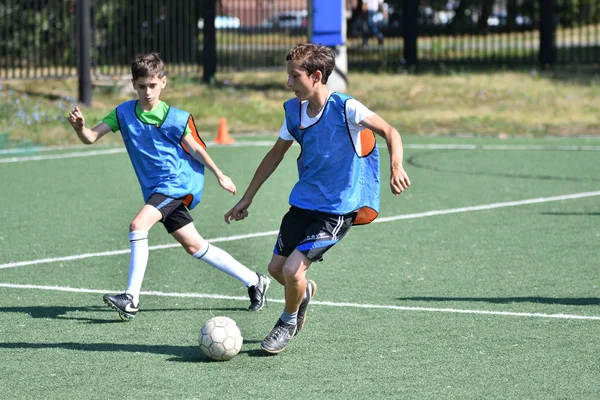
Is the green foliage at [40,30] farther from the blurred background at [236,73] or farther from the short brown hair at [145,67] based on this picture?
the short brown hair at [145,67]

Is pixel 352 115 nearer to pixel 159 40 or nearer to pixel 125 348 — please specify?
pixel 125 348

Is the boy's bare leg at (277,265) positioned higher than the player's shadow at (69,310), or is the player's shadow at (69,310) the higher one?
the boy's bare leg at (277,265)

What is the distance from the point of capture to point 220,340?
236 inches

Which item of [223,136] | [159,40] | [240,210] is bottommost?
[240,210]

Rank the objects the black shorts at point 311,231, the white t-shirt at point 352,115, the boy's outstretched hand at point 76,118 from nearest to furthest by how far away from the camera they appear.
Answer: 1. the white t-shirt at point 352,115
2. the black shorts at point 311,231
3. the boy's outstretched hand at point 76,118

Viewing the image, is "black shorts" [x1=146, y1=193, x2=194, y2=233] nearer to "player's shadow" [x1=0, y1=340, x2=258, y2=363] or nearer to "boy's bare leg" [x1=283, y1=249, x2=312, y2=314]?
"player's shadow" [x1=0, y1=340, x2=258, y2=363]

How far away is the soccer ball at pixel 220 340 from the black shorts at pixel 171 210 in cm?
126

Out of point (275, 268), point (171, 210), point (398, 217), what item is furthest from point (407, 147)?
point (275, 268)

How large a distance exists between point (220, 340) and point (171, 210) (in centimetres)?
145

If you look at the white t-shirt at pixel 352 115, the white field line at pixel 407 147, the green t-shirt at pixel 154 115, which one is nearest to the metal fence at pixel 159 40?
the white field line at pixel 407 147

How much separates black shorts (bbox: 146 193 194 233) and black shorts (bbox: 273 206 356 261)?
3.86 ft

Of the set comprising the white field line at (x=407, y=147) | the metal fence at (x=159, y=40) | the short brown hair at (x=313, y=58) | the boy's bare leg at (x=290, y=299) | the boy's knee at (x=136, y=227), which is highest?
the metal fence at (x=159, y=40)

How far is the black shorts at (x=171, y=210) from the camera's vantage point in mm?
7152

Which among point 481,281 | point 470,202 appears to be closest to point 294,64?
point 481,281
